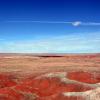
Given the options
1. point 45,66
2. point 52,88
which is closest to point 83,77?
point 52,88

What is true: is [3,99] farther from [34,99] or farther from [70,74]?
[70,74]

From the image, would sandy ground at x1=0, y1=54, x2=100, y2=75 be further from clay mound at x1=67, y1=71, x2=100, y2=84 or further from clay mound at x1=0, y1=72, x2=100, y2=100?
clay mound at x1=0, y1=72, x2=100, y2=100

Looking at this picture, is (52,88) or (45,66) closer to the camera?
(52,88)

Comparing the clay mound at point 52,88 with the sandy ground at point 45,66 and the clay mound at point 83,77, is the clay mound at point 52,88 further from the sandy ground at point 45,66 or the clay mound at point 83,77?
the sandy ground at point 45,66

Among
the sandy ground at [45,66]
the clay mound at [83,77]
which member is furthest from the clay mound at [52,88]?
the sandy ground at [45,66]

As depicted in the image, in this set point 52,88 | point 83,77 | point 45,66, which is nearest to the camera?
point 52,88

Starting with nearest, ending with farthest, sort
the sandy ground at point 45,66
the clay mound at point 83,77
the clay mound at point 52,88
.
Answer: the clay mound at point 52,88, the clay mound at point 83,77, the sandy ground at point 45,66

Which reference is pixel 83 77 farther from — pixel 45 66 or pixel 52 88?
pixel 45 66

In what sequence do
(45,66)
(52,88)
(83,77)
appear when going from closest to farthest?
(52,88)
(83,77)
(45,66)

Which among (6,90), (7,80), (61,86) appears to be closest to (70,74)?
(61,86)
